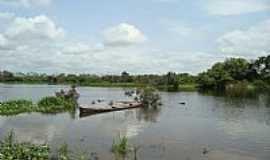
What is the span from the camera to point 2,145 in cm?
1688

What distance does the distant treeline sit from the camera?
100m

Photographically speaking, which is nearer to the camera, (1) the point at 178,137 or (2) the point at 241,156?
(2) the point at 241,156

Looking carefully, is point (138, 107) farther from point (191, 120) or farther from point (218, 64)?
point (218, 64)

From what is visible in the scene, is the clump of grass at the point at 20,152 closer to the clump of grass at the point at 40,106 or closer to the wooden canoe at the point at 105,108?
the wooden canoe at the point at 105,108

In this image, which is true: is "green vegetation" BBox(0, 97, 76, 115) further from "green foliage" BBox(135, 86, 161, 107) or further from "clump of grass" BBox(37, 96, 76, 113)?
"green foliage" BBox(135, 86, 161, 107)

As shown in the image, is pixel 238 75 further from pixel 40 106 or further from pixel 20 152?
pixel 20 152

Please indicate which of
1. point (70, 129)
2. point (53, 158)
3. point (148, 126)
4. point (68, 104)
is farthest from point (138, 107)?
point (53, 158)

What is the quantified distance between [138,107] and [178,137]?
23794 mm

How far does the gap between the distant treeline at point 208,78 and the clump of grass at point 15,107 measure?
2643 inches

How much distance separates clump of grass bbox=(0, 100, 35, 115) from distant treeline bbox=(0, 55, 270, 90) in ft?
220

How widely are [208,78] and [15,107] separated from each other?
69.9m

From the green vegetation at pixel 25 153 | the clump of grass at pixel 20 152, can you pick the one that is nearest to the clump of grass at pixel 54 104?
the green vegetation at pixel 25 153

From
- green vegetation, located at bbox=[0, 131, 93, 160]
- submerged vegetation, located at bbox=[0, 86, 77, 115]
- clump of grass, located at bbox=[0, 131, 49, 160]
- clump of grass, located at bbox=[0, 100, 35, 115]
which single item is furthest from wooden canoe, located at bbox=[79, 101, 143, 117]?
clump of grass, located at bbox=[0, 131, 49, 160]

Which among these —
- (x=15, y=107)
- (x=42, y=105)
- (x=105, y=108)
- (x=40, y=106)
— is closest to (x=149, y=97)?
(x=105, y=108)
